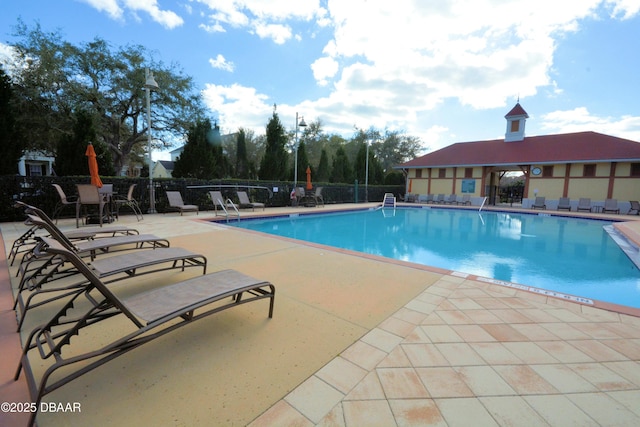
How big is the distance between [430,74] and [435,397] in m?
17.9

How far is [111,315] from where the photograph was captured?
1.68 m

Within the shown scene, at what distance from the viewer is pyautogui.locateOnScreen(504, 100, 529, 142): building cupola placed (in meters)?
20.6

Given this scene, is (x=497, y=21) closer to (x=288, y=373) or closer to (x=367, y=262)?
(x=367, y=262)

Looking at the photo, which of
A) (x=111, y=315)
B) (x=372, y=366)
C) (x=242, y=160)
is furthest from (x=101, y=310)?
(x=242, y=160)

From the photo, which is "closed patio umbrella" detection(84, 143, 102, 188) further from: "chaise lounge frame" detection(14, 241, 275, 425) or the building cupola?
the building cupola

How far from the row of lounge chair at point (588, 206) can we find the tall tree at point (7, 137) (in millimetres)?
24600

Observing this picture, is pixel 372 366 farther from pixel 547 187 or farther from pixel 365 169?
pixel 365 169

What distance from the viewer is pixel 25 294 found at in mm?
2719

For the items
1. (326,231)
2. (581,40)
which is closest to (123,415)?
(326,231)

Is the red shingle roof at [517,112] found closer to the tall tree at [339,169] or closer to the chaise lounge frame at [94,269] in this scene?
the tall tree at [339,169]

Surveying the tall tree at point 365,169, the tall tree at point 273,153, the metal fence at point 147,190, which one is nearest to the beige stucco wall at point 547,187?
the tall tree at point 365,169

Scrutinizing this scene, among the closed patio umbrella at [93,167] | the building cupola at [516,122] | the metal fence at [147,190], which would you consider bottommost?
the metal fence at [147,190]

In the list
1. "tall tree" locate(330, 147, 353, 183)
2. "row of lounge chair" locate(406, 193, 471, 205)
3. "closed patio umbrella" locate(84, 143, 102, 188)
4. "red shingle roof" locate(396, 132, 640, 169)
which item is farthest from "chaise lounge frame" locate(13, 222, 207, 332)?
"red shingle roof" locate(396, 132, 640, 169)

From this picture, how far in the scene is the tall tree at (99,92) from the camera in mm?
13844
